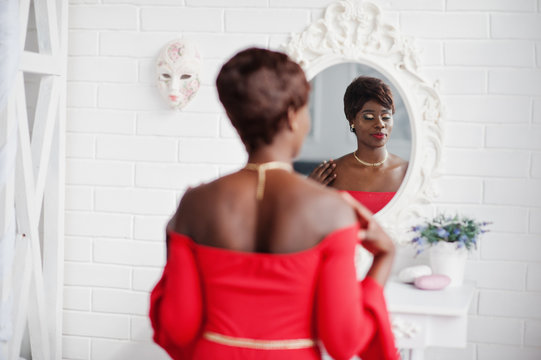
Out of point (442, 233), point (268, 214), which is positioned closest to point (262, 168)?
point (268, 214)

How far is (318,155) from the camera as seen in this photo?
239cm

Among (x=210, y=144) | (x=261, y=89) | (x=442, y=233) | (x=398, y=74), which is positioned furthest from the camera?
(x=210, y=144)

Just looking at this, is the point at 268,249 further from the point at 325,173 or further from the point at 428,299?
the point at 325,173

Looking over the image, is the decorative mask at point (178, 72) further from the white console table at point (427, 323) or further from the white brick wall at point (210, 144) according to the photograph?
the white console table at point (427, 323)

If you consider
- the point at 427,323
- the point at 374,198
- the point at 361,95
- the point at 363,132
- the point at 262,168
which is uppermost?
the point at 361,95

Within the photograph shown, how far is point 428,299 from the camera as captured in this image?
206cm

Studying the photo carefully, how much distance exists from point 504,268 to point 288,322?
145cm

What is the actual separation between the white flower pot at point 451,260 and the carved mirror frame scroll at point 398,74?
18cm

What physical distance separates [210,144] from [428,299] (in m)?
1.00

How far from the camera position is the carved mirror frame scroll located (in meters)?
2.33

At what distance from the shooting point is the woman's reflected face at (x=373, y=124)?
2.34 meters

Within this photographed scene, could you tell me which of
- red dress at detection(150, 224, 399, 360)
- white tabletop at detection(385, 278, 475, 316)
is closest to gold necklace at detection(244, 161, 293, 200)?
red dress at detection(150, 224, 399, 360)

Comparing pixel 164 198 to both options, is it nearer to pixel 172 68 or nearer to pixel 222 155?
pixel 222 155

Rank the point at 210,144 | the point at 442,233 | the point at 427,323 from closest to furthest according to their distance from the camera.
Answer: the point at 427,323, the point at 442,233, the point at 210,144
